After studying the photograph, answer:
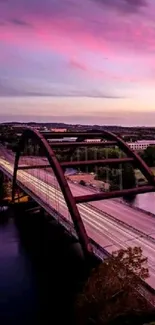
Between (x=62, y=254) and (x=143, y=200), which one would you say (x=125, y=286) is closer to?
(x=62, y=254)

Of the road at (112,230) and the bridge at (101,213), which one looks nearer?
the road at (112,230)

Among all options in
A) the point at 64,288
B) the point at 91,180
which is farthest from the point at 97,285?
the point at 91,180

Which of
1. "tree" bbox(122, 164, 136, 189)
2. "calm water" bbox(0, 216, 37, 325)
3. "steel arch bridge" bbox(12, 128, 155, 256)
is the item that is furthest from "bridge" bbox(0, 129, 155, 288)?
"tree" bbox(122, 164, 136, 189)

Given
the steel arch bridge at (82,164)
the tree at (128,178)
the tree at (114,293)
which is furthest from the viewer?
the tree at (128,178)

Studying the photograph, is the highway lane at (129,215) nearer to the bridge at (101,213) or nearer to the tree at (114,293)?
the bridge at (101,213)

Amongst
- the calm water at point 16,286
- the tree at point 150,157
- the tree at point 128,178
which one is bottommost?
the calm water at point 16,286

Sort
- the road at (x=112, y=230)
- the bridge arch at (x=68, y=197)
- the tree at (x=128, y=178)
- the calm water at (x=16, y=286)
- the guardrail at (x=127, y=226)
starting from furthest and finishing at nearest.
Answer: the tree at (x=128, y=178) → the guardrail at (x=127, y=226) → the calm water at (x=16, y=286) → the road at (x=112, y=230) → the bridge arch at (x=68, y=197)

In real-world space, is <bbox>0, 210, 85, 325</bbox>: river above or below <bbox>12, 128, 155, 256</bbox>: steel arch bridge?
below

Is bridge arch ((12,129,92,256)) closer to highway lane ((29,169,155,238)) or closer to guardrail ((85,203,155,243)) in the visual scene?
guardrail ((85,203,155,243))

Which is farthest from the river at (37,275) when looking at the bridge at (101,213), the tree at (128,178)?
the tree at (128,178)
